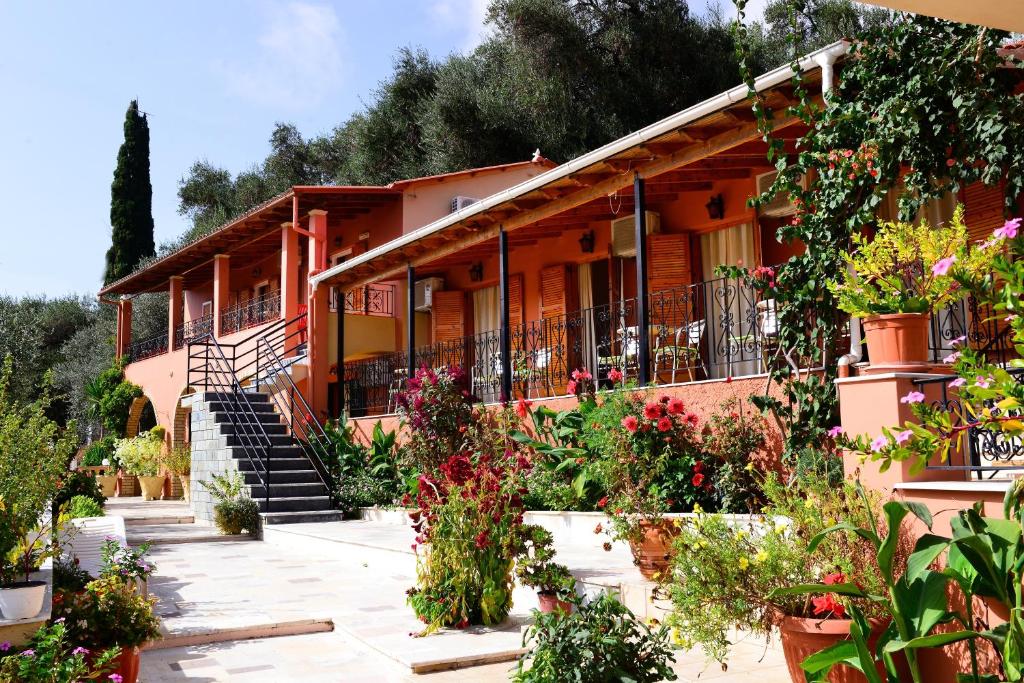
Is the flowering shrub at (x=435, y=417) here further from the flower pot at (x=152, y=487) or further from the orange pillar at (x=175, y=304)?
the orange pillar at (x=175, y=304)

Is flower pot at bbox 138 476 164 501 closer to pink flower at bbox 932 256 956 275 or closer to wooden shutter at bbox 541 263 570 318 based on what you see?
wooden shutter at bbox 541 263 570 318

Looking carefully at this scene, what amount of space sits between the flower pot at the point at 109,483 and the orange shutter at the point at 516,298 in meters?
13.8

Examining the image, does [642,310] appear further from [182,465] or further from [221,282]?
[221,282]

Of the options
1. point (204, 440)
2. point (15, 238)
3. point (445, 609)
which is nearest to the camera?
point (445, 609)

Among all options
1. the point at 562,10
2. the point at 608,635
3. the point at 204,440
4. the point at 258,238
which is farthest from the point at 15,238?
the point at 608,635

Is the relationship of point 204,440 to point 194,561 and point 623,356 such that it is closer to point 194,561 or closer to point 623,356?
point 194,561

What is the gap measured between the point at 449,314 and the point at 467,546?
434 inches

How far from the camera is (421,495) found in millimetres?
6312

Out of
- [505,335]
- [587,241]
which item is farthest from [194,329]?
[505,335]

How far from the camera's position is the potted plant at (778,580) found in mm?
3932

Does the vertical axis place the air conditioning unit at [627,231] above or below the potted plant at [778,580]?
above

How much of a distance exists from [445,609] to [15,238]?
2475 cm

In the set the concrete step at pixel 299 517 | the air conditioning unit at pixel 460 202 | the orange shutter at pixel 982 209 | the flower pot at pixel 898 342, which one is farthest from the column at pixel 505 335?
the flower pot at pixel 898 342

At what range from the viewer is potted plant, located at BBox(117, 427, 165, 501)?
2162 cm
